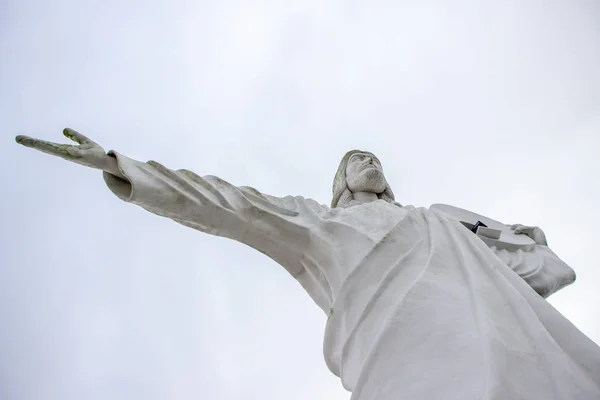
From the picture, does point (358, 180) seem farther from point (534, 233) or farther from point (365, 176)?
point (534, 233)

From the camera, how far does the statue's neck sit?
21.8 feet

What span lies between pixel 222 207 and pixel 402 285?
168cm

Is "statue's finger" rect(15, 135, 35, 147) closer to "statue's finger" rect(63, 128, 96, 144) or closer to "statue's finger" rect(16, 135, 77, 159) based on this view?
"statue's finger" rect(16, 135, 77, 159)

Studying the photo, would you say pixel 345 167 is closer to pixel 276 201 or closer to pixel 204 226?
pixel 276 201

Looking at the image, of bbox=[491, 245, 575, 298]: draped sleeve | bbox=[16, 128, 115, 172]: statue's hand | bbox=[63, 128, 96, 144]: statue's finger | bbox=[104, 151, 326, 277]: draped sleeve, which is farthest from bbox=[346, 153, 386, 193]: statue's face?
bbox=[63, 128, 96, 144]: statue's finger

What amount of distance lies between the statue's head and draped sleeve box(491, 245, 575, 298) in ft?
4.69

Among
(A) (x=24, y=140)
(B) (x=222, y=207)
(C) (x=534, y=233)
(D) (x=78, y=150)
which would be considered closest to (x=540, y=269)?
(C) (x=534, y=233)

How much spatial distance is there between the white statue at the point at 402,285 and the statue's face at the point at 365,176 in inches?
1.1

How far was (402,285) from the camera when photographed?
4.42 metres

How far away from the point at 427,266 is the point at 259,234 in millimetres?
1644

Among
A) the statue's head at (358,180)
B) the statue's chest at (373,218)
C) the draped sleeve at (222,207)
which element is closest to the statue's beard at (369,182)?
the statue's head at (358,180)

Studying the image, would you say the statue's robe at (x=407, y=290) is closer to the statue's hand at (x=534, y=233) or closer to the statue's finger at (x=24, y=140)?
the statue's hand at (x=534, y=233)

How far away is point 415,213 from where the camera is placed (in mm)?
5383

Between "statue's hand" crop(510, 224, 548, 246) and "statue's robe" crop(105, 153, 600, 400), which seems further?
"statue's hand" crop(510, 224, 548, 246)
